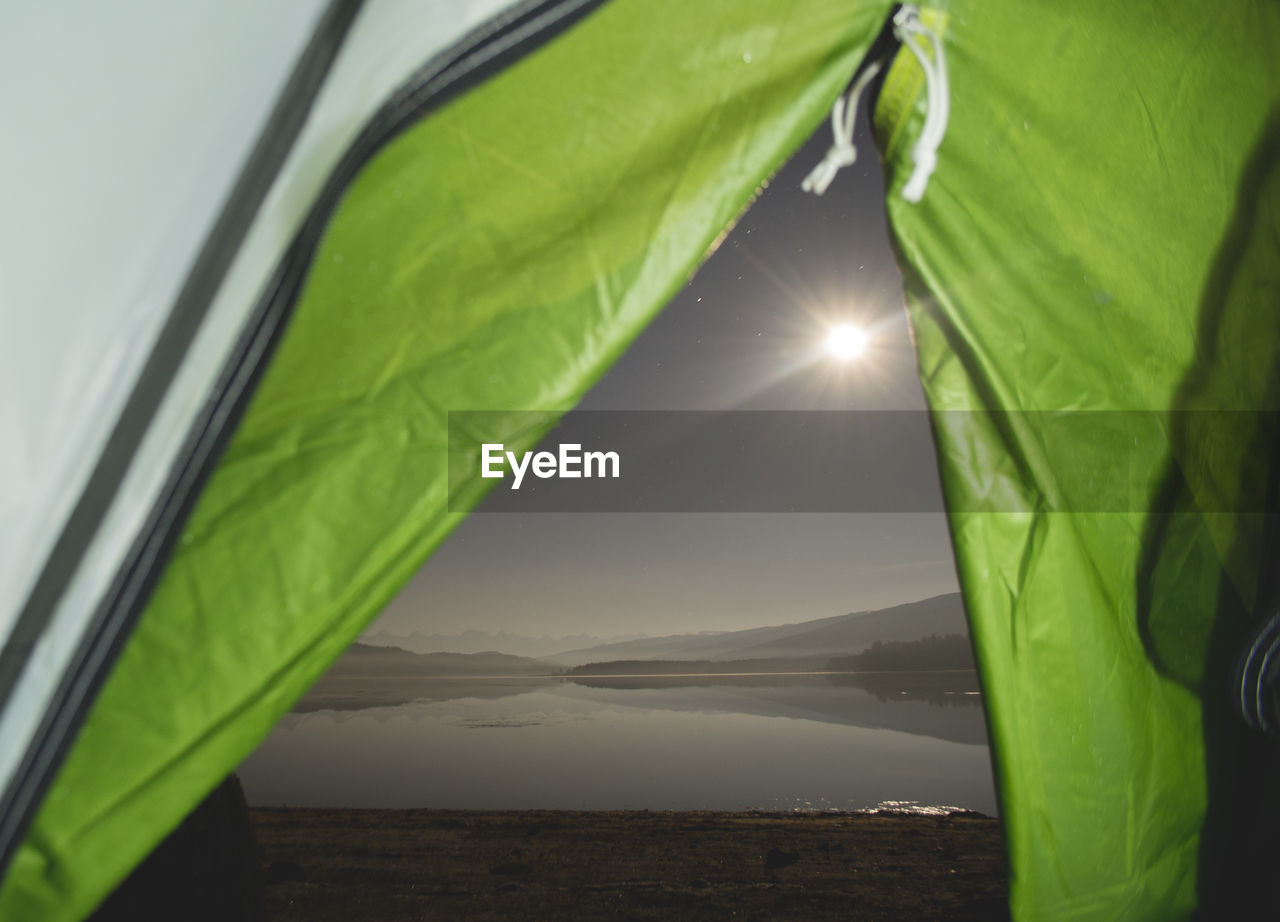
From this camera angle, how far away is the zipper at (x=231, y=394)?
0.38 meters

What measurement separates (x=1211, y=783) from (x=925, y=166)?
775 mm

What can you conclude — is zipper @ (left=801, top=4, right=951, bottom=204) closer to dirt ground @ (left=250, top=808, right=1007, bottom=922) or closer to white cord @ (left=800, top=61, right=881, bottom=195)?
white cord @ (left=800, top=61, right=881, bottom=195)

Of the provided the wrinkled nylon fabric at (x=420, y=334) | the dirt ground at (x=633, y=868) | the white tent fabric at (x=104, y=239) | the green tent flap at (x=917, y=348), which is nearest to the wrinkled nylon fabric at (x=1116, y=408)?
the green tent flap at (x=917, y=348)

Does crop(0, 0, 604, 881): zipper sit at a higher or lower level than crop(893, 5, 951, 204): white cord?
lower

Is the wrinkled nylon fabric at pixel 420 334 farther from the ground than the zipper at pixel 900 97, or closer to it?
closer to it

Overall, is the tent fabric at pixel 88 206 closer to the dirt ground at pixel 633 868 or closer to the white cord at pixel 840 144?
the white cord at pixel 840 144

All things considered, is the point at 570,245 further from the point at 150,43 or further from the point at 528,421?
the point at 150,43

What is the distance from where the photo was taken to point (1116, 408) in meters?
0.75

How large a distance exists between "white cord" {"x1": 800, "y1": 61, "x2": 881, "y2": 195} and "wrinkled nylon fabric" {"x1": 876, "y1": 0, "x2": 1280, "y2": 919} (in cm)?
7

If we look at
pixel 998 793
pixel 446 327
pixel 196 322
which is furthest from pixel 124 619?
pixel 998 793

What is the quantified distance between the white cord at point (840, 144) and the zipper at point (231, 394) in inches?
10.3

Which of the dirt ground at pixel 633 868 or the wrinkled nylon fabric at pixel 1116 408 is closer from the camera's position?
the wrinkled nylon fabric at pixel 1116 408

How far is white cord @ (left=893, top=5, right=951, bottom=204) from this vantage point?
0.58m

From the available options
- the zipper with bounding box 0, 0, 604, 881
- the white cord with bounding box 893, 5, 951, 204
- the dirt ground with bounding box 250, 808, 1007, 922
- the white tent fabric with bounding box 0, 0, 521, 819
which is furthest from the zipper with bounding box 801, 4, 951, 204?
the dirt ground with bounding box 250, 808, 1007, 922
